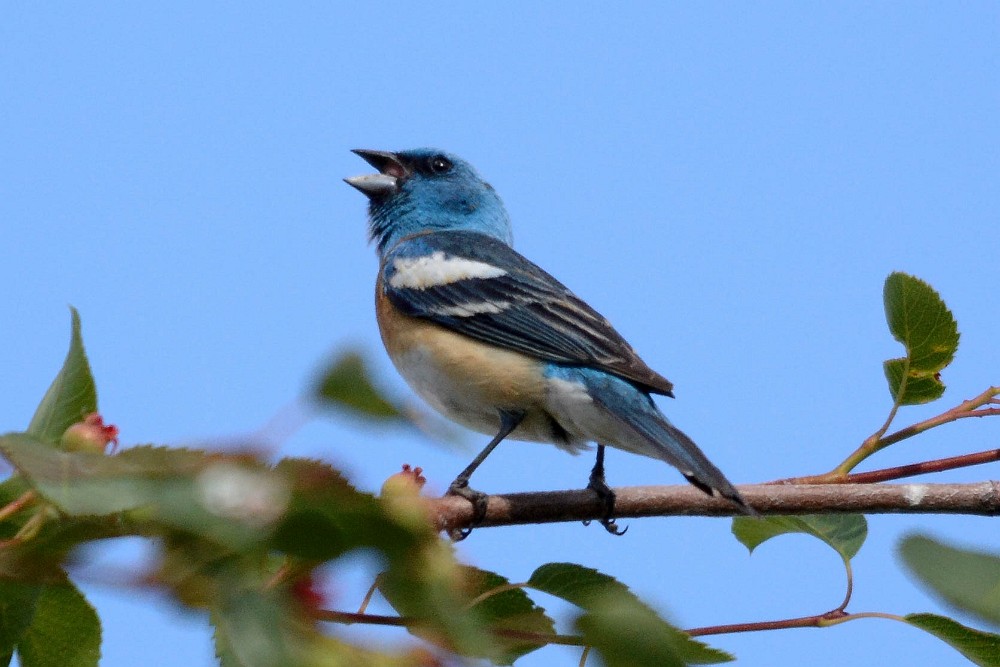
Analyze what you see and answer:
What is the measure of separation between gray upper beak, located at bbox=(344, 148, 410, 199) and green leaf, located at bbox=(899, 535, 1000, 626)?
230 inches

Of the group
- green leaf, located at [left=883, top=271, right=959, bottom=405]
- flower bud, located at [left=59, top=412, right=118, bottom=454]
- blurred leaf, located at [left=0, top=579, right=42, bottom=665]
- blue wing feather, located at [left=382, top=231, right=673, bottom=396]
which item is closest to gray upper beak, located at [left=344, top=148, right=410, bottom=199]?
blue wing feather, located at [left=382, top=231, right=673, bottom=396]

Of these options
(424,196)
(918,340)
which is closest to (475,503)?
(918,340)

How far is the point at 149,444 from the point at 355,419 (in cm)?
24

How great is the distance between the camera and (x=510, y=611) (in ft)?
7.61

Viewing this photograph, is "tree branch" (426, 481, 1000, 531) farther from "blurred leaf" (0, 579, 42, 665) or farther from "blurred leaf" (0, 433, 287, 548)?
"blurred leaf" (0, 433, 287, 548)

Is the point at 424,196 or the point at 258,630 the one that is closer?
the point at 258,630

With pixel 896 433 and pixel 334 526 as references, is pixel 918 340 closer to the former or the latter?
pixel 896 433

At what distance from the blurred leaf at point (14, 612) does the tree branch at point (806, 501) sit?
5.10ft

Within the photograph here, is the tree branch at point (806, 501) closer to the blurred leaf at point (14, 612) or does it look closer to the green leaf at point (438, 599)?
the blurred leaf at point (14, 612)

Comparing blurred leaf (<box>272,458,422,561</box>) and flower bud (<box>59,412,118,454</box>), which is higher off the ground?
blurred leaf (<box>272,458,422,561</box>)

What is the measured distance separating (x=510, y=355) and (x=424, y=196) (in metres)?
2.27

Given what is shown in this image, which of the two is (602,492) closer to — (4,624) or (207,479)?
(4,624)

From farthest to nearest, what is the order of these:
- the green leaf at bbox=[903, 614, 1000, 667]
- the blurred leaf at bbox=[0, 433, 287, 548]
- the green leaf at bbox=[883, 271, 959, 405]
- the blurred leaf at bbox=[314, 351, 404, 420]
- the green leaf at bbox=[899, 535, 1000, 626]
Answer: the green leaf at bbox=[883, 271, 959, 405] → the green leaf at bbox=[903, 614, 1000, 667] → the green leaf at bbox=[899, 535, 1000, 626] → the blurred leaf at bbox=[314, 351, 404, 420] → the blurred leaf at bbox=[0, 433, 287, 548]

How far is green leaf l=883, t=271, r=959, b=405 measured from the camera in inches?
144
